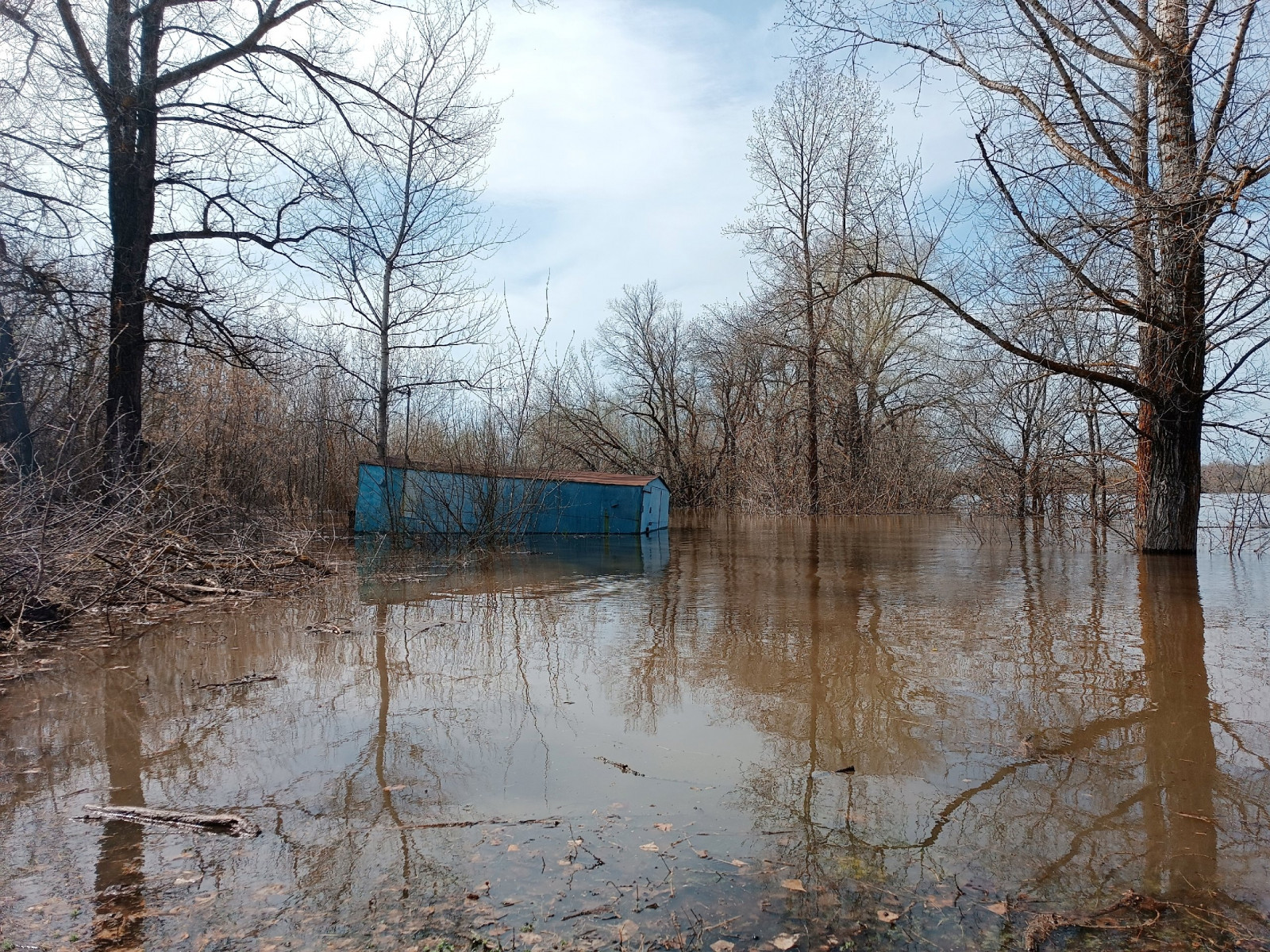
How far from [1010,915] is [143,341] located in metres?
10.9

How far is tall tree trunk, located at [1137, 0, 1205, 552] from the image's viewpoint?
25.2 ft

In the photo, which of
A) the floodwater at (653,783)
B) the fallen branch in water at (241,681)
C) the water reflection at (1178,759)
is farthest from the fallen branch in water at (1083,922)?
the fallen branch in water at (241,681)

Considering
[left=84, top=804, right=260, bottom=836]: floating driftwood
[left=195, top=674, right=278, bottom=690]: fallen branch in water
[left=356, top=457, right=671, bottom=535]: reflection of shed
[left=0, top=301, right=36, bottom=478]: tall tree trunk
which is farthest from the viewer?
[left=356, top=457, right=671, bottom=535]: reflection of shed

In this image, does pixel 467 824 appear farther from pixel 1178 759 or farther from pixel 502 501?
pixel 502 501

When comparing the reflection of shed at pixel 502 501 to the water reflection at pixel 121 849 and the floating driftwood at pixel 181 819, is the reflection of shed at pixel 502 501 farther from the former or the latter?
the floating driftwood at pixel 181 819

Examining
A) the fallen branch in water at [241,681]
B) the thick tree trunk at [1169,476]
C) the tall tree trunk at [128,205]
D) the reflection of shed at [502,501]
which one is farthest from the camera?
the reflection of shed at [502,501]

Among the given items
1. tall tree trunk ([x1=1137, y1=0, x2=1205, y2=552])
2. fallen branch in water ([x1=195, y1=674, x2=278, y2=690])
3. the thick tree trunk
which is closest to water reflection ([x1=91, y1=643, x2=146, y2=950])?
fallen branch in water ([x1=195, y1=674, x2=278, y2=690])

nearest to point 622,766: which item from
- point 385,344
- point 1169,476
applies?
point 1169,476

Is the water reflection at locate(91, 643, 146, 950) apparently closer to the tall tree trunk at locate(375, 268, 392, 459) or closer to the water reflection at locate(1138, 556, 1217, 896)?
the water reflection at locate(1138, 556, 1217, 896)

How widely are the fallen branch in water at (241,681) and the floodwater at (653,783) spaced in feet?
0.17

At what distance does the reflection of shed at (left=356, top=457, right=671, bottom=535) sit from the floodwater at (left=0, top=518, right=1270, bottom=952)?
647 centimetres

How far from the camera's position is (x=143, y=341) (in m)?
10.2

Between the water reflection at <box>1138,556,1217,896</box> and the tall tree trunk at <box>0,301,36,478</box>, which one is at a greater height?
the tall tree trunk at <box>0,301,36,478</box>

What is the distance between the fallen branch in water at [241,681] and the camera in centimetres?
498
